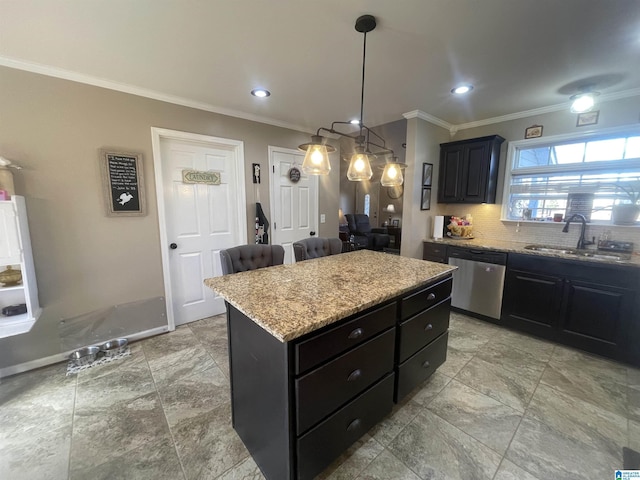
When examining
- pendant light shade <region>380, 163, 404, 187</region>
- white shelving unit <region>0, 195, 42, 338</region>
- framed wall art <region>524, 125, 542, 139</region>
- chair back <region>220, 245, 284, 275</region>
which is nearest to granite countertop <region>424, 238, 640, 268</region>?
framed wall art <region>524, 125, 542, 139</region>

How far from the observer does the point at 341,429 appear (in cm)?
132

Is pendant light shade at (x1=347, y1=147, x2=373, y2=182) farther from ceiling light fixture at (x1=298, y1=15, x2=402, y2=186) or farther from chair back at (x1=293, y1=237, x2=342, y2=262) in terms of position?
chair back at (x1=293, y1=237, x2=342, y2=262)

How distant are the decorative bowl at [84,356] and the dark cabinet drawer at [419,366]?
2.65 m

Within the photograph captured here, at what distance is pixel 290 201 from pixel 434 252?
2.08 metres

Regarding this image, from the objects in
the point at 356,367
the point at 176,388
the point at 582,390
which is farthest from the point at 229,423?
the point at 582,390

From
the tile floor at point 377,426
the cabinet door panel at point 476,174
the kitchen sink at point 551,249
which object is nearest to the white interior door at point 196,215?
the tile floor at point 377,426

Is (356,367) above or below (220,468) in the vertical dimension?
above

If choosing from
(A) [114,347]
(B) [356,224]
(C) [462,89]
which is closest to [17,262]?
(A) [114,347]

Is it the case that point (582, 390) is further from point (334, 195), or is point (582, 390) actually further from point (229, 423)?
point (334, 195)

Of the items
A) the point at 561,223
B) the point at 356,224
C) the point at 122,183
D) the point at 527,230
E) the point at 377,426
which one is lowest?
the point at 377,426

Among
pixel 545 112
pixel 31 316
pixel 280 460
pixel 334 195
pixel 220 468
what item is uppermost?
pixel 545 112

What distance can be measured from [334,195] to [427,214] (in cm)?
145

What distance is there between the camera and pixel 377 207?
9.39 m

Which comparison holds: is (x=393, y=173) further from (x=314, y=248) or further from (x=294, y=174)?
(x=294, y=174)
